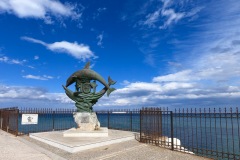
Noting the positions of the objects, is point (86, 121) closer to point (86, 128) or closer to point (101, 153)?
point (86, 128)

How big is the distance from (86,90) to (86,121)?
6.63ft

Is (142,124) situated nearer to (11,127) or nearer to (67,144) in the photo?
(67,144)

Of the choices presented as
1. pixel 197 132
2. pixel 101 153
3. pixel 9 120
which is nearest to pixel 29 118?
pixel 9 120

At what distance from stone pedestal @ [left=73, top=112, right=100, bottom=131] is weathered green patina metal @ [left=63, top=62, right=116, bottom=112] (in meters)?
0.37

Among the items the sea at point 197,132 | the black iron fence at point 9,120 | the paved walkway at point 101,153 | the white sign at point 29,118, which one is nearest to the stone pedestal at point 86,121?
the paved walkway at point 101,153

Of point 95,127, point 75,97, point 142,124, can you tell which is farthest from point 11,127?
point 142,124

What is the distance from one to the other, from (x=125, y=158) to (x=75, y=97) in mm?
6364

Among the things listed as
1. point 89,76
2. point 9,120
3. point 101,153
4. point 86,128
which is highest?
point 89,76

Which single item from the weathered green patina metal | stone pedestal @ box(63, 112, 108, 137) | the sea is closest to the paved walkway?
the sea

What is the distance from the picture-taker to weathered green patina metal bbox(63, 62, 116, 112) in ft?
44.1

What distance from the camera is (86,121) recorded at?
1291 cm

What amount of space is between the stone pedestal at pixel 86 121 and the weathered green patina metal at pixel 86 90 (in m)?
0.37

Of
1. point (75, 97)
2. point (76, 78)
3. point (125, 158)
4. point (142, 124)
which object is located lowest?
point (125, 158)

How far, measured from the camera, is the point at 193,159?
27.5ft
